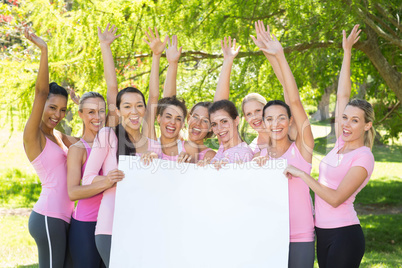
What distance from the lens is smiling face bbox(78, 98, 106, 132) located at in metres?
3.28

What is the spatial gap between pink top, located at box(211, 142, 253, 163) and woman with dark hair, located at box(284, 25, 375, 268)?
0.37 m

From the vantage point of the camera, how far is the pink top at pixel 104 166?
9.26ft

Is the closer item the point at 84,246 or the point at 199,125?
the point at 84,246

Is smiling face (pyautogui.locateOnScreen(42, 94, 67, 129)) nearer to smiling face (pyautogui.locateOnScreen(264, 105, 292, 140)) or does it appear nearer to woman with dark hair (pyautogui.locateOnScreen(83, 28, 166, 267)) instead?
woman with dark hair (pyautogui.locateOnScreen(83, 28, 166, 267))

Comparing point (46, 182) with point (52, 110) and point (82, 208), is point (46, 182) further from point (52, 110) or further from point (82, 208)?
point (52, 110)

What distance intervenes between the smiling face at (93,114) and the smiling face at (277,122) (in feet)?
3.95

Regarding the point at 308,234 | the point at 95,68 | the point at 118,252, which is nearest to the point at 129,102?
the point at 118,252

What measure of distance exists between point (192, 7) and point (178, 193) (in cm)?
327

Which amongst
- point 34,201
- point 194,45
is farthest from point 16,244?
point 194,45

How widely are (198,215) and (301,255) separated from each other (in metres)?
0.67

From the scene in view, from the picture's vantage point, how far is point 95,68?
5.65 meters

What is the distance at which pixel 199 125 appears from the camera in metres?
3.42

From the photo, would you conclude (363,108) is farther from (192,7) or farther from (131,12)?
(131,12)

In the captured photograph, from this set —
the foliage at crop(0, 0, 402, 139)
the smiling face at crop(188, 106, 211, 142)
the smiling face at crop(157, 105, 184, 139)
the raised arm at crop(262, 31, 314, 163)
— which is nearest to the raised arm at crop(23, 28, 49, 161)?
the smiling face at crop(157, 105, 184, 139)
